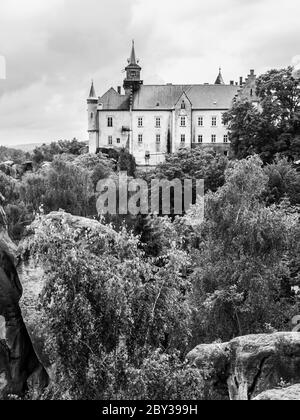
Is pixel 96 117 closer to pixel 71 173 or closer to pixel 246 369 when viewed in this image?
pixel 71 173

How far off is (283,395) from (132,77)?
77.4 m

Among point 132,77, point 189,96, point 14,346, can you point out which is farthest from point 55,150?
point 14,346

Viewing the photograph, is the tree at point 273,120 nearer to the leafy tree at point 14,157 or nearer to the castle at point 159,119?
the castle at point 159,119

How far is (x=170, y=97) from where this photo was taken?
85625 millimetres

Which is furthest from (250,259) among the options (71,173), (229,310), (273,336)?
(71,173)

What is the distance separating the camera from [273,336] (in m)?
17.3

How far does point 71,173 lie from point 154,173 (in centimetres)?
1598

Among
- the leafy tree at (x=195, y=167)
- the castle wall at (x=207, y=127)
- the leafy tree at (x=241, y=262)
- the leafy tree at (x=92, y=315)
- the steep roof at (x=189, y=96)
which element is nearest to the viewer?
A: the leafy tree at (x=92, y=315)

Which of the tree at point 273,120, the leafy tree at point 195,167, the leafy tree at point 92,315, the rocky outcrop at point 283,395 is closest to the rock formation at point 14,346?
the leafy tree at point 92,315

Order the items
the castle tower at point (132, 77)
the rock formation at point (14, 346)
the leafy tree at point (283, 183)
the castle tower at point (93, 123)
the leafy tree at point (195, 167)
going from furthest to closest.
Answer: the castle tower at point (132, 77) < the castle tower at point (93, 123) < the leafy tree at point (195, 167) < the leafy tree at point (283, 183) < the rock formation at point (14, 346)

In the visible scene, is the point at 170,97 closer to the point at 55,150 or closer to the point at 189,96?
the point at 189,96

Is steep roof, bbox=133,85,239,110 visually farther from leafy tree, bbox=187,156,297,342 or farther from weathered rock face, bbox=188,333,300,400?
weathered rock face, bbox=188,333,300,400

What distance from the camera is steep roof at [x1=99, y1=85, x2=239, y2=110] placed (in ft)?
A: 278

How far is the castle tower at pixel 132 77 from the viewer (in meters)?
86.4
